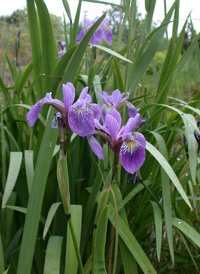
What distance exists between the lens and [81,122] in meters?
0.78

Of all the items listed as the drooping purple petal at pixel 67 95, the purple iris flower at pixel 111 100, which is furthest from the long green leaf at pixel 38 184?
the purple iris flower at pixel 111 100

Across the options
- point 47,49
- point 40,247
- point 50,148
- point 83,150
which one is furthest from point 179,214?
point 47,49

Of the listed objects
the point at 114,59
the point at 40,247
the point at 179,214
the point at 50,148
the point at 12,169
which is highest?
the point at 114,59

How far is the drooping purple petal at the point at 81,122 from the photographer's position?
2.56 ft

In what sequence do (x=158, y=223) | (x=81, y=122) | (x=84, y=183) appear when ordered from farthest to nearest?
1. (x=84, y=183)
2. (x=158, y=223)
3. (x=81, y=122)

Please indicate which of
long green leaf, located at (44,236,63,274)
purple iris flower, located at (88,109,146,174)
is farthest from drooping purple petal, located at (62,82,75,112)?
long green leaf, located at (44,236,63,274)

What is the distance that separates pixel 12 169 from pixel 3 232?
350 mm

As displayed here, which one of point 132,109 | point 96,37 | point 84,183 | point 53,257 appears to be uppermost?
point 96,37

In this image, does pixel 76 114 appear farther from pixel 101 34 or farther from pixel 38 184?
pixel 101 34

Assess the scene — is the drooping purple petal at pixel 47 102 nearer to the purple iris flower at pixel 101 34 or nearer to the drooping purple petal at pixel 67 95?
the drooping purple petal at pixel 67 95

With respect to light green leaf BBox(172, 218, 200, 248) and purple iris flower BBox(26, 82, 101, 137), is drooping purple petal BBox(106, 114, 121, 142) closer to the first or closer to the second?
purple iris flower BBox(26, 82, 101, 137)

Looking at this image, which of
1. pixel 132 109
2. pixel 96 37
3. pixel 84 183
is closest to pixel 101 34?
pixel 96 37

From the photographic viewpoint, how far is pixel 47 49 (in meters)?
1.21

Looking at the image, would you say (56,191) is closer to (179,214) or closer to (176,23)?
(179,214)
